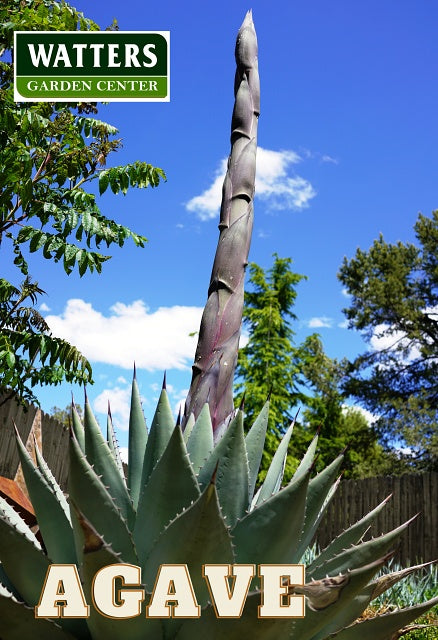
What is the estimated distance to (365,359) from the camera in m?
24.7

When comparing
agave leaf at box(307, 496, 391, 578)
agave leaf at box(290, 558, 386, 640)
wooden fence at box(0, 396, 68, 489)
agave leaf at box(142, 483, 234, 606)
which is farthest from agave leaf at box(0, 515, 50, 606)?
wooden fence at box(0, 396, 68, 489)

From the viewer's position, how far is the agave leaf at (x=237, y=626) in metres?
1.16

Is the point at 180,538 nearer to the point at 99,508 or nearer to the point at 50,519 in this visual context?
the point at 99,508

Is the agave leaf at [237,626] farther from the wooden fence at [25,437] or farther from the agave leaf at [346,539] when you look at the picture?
the wooden fence at [25,437]

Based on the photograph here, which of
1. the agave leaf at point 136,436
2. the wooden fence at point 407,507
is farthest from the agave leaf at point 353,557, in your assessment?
the wooden fence at point 407,507

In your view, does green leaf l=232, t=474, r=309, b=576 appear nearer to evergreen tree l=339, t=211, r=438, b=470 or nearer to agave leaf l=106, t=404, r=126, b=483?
agave leaf l=106, t=404, r=126, b=483

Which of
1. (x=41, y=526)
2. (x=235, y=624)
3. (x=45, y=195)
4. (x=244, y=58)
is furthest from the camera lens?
(x=45, y=195)

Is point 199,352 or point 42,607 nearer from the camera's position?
point 42,607

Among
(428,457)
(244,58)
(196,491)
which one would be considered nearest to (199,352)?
(196,491)

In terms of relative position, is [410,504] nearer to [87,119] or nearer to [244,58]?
[87,119]

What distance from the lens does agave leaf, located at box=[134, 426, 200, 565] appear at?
1.26 metres

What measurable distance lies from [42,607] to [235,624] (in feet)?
1.24

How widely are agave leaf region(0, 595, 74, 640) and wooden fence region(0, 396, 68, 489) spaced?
847 cm

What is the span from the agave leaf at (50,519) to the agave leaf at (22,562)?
6cm
